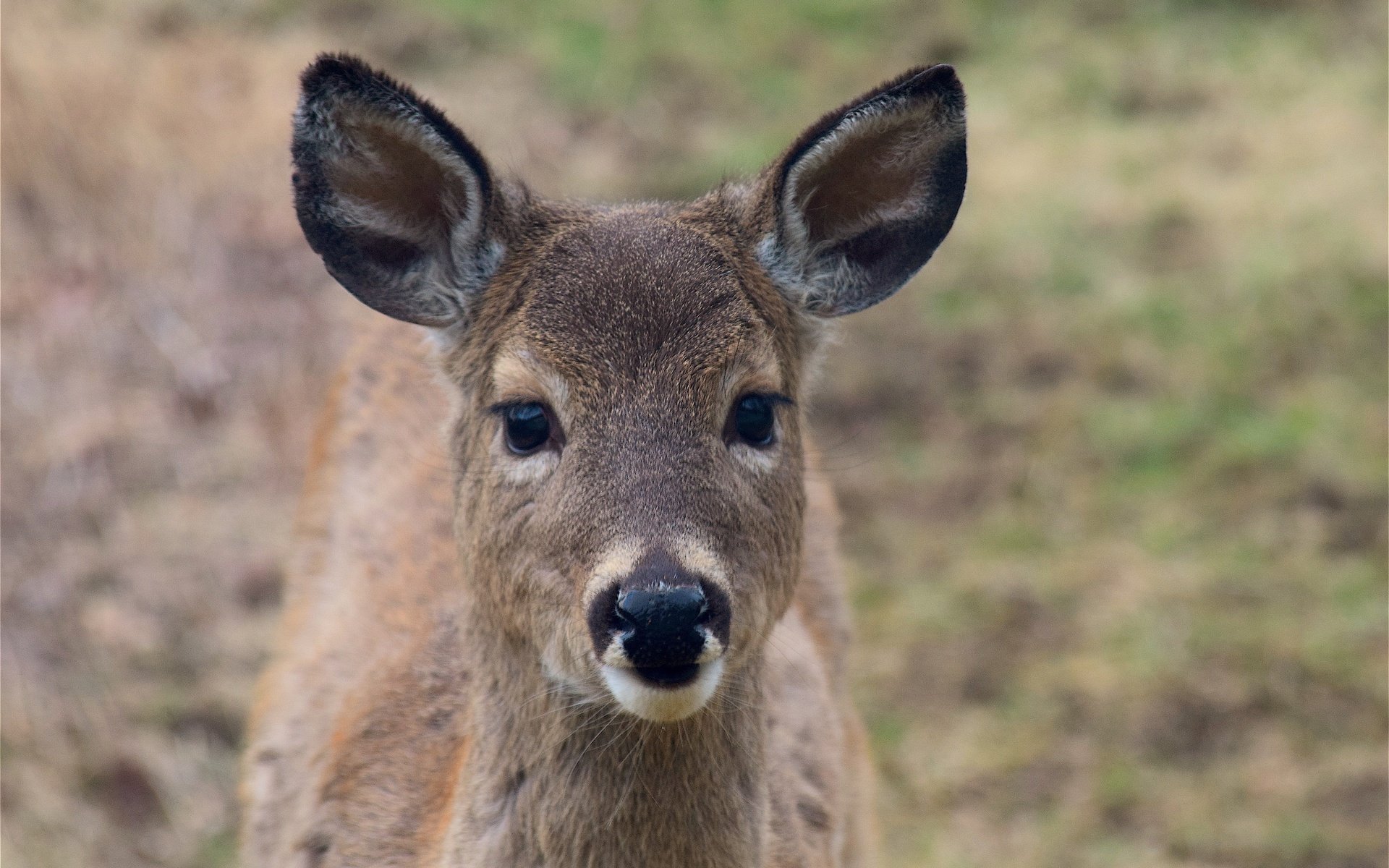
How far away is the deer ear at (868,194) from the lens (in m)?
3.72

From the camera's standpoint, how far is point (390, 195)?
386cm

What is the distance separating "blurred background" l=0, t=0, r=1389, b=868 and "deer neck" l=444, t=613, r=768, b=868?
2.43 meters

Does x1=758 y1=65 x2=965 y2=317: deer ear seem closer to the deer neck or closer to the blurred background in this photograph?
the deer neck

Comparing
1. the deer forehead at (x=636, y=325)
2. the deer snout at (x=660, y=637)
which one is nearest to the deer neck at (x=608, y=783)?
the deer snout at (x=660, y=637)

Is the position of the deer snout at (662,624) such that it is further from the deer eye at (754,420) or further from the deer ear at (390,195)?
the deer ear at (390,195)

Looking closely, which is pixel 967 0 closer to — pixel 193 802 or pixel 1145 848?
pixel 1145 848

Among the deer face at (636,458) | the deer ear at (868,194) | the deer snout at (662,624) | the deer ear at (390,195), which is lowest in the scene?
the deer snout at (662,624)

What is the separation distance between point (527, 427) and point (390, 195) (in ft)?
2.28

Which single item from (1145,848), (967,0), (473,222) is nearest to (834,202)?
(473,222)

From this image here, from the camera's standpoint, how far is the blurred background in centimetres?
614

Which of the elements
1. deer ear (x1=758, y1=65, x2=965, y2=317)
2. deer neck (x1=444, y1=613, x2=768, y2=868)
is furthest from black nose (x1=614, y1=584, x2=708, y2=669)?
deer ear (x1=758, y1=65, x2=965, y2=317)

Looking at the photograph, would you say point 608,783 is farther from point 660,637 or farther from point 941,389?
point 941,389

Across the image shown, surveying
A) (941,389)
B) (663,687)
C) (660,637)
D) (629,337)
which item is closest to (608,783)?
(663,687)

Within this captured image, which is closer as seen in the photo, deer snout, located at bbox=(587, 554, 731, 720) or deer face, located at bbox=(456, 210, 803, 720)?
deer snout, located at bbox=(587, 554, 731, 720)
